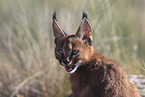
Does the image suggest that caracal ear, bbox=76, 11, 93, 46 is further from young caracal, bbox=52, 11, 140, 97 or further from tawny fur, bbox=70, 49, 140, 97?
tawny fur, bbox=70, 49, 140, 97

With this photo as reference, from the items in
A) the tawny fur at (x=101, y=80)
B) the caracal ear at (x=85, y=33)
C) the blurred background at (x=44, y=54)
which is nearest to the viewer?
the tawny fur at (x=101, y=80)

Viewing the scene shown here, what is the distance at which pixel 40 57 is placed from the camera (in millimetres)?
5355

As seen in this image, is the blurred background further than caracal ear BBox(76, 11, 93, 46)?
Yes

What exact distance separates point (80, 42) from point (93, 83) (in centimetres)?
56

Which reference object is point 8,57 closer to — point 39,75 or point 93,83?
point 39,75

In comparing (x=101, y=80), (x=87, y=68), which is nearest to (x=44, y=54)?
(x=87, y=68)

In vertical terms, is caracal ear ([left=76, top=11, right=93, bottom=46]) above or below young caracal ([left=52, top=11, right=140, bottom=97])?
above

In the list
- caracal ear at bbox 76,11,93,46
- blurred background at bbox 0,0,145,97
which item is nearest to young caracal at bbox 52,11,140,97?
caracal ear at bbox 76,11,93,46

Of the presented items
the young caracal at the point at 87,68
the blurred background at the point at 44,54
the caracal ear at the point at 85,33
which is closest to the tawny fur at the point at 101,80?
the young caracal at the point at 87,68

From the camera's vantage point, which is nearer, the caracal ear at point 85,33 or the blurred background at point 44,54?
the caracal ear at point 85,33

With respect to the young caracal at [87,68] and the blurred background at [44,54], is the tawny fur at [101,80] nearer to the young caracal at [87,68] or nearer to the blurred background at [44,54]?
the young caracal at [87,68]

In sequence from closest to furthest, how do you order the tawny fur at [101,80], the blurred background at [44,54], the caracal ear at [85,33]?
the tawny fur at [101,80], the caracal ear at [85,33], the blurred background at [44,54]

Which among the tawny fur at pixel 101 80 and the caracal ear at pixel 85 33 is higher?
the caracal ear at pixel 85 33

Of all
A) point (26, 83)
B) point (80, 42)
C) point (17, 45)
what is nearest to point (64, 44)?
point (80, 42)
